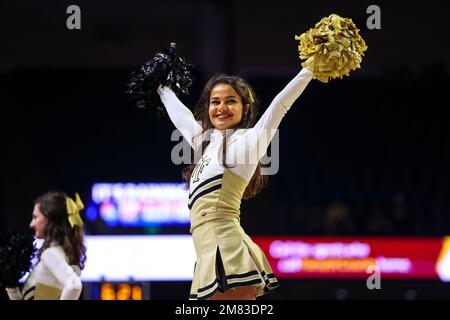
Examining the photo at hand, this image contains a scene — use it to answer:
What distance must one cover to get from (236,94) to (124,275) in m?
5.87

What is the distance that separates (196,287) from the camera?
10.3 ft

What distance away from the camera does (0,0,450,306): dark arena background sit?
954cm

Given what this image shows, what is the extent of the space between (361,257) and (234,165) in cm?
651

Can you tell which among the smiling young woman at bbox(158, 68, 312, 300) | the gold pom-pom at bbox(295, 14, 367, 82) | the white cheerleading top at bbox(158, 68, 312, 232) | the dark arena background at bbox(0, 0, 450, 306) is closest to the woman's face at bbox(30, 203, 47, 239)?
the smiling young woman at bbox(158, 68, 312, 300)

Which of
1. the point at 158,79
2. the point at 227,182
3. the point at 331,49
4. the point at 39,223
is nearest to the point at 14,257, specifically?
the point at 39,223

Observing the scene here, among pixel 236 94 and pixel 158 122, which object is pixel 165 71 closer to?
pixel 236 94

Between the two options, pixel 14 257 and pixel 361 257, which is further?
pixel 361 257

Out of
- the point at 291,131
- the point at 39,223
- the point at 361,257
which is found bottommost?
the point at 361,257

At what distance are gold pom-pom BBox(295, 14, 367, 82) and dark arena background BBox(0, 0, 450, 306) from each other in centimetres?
608

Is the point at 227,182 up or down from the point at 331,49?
down

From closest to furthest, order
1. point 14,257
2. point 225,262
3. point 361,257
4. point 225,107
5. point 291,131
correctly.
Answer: point 225,262
point 225,107
point 14,257
point 361,257
point 291,131

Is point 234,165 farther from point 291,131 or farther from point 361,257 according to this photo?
point 291,131

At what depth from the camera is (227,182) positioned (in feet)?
10.5
